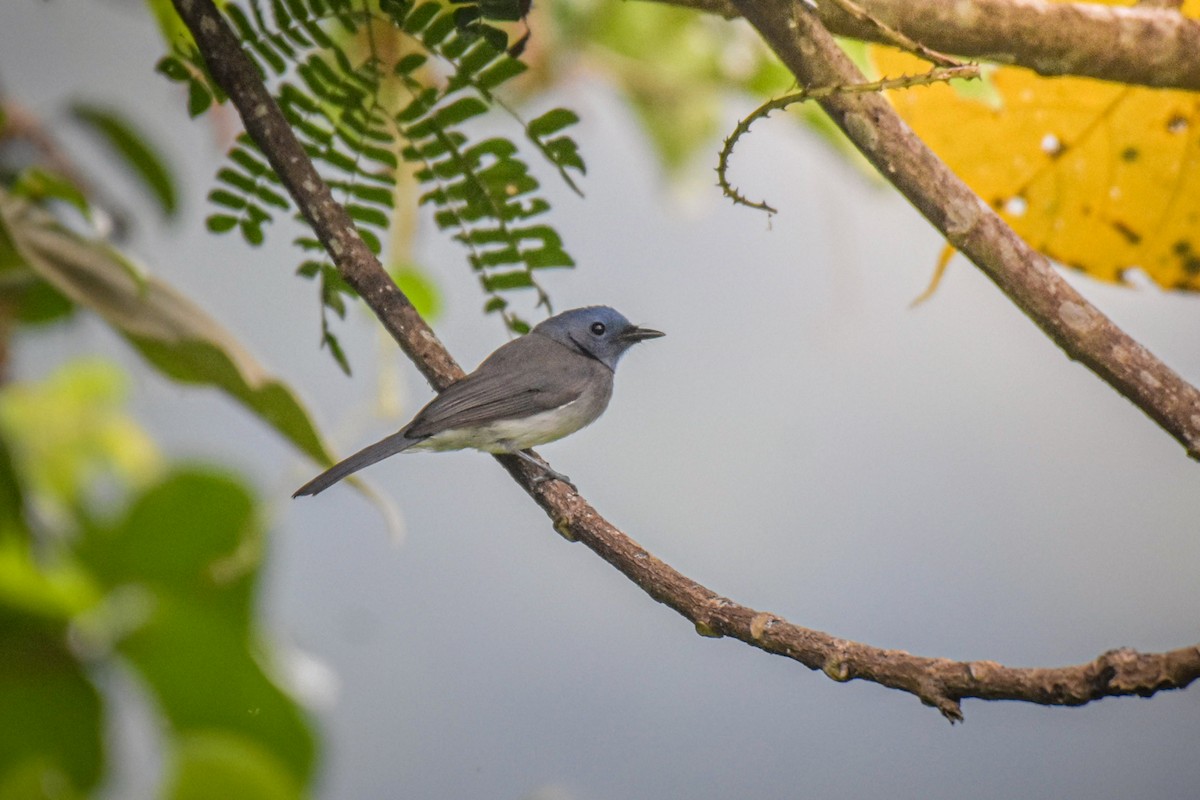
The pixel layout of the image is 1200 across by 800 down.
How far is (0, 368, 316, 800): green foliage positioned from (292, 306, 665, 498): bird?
0.46 metres

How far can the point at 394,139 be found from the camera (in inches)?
67.2

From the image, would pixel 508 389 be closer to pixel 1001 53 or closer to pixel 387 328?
pixel 387 328

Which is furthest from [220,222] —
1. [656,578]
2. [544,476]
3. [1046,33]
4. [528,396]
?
[1046,33]

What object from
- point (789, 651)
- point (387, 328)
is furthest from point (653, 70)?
point (789, 651)

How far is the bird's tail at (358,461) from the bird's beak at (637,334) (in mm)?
642

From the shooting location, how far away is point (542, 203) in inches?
66.4

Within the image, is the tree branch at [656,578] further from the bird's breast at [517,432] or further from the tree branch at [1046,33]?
the tree branch at [1046,33]

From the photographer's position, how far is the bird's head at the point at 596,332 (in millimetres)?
2559

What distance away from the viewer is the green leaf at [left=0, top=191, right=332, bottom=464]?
4.99 feet

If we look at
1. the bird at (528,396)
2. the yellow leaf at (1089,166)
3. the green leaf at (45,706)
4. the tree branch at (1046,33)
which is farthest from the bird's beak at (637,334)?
the green leaf at (45,706)

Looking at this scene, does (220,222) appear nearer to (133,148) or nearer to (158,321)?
(158,321)

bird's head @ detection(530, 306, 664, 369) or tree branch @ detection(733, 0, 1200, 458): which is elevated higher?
bird's head @ detection(530, 306, 664, 369)

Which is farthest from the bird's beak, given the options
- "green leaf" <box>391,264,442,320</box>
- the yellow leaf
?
the yellow leaf

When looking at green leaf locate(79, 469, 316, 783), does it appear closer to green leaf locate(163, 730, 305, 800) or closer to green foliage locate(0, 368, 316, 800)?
green foliage locate(0, 368, 316, 800)
